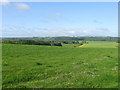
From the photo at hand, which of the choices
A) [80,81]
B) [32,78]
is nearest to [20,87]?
[32,78]

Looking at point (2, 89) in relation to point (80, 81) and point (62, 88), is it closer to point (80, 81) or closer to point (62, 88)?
point (62, 88)

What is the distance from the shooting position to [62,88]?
35.9 feet

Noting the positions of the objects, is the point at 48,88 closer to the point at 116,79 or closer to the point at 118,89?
the point at 118,89

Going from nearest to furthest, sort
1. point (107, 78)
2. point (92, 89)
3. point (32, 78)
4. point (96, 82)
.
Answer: point (92, 89)
point (96, 82)
point (107, 78)
point (32, 78)

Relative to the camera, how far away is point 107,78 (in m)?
13.0

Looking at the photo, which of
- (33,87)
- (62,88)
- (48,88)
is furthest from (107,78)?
(33,87)

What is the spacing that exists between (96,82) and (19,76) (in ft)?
22.6

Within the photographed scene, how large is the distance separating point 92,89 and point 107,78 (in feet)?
9.18

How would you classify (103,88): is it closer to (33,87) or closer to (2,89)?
(33,87)

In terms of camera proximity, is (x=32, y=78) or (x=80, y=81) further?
(x=32, y=78)

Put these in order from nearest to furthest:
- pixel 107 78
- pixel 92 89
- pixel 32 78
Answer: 1. pixel 92 89
2. pixel 107 78
3. pixel 32 78

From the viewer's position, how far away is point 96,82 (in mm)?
12195

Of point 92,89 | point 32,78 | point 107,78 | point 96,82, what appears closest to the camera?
point 92,89

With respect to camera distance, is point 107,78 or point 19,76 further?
point 19,76
